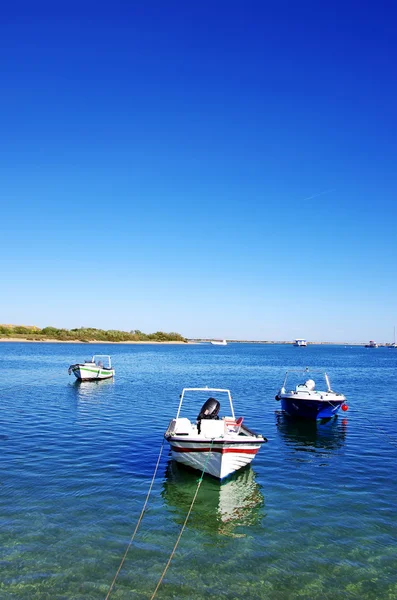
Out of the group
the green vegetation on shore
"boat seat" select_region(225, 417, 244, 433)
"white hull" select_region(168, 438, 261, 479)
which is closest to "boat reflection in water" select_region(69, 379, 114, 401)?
"boat seat" select_region(225, 417, 244, 433)

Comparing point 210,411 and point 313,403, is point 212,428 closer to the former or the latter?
point 210,411

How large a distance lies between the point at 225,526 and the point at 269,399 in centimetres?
2908

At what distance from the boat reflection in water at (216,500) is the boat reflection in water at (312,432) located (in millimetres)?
7362

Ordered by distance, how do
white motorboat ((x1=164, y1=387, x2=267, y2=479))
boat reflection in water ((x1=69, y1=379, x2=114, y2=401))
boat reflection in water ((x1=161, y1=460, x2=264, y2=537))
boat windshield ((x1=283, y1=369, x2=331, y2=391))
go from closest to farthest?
boat reflection in water ((x1=161, y1=460, x2=264, y2=537)), white motorboat ((x1=164, y1=387, x2=267, y2=479)), boat windshield ((x1=283, y1=369, x2=331, y2=391)), boat reflection in water ((x1=69, y1=379, x2=114, y2=401))

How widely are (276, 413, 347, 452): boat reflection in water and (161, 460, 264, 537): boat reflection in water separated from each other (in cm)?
736

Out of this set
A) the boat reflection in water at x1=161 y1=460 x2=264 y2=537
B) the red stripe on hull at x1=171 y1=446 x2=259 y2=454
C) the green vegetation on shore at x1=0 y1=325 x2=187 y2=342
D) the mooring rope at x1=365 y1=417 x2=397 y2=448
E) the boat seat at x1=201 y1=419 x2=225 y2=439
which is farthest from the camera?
the green vegetation on shore at x1=0 y1=325 x2=187 y2=342

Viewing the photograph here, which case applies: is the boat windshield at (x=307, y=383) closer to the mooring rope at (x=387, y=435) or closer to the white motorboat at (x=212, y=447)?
the mooring rope at (x=387, y=435)

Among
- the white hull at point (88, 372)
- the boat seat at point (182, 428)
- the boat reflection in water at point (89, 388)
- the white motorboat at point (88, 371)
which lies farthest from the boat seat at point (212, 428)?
the white hull at point (88, 372)

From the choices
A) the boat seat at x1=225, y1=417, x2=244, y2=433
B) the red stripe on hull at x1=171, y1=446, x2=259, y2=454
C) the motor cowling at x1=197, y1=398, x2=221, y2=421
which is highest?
the motor cowling at x1=197, y1=398, x2=221, y2=421

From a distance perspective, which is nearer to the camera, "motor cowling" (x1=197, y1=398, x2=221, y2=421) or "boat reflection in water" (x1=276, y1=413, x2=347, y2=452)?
"motor cowling" (x1=197, y1=398, x2=221, y2=421)

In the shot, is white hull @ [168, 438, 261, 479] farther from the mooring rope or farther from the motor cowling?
the mooring rope

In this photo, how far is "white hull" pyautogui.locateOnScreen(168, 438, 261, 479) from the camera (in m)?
16.4

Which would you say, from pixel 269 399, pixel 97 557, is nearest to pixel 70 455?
pixel 97 557

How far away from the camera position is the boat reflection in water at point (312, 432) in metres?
24.7
